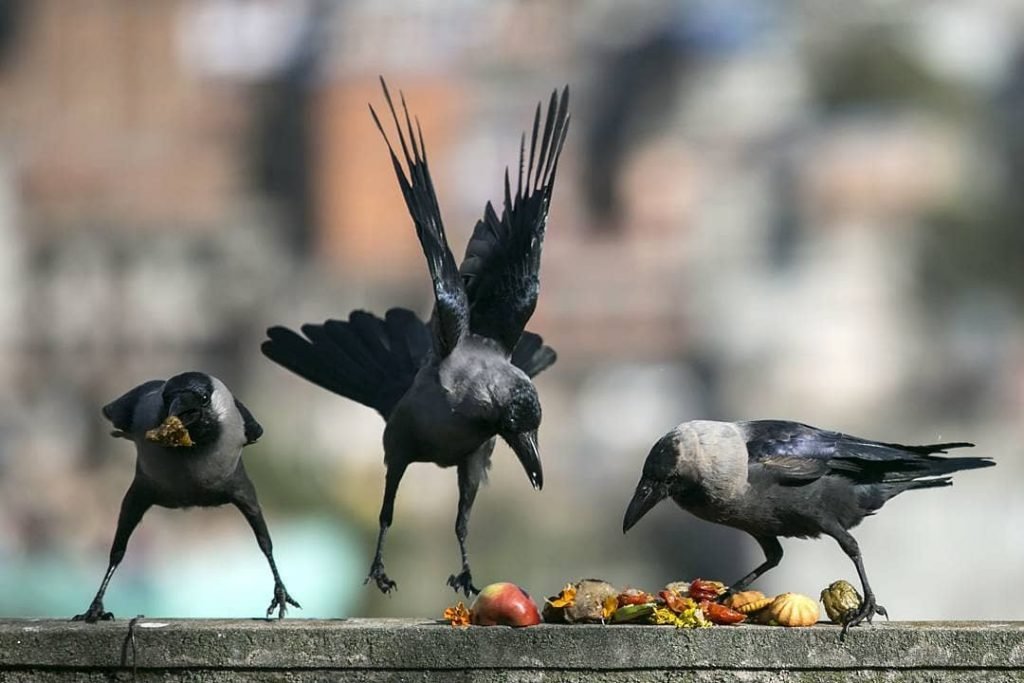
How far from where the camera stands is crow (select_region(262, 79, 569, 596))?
820cm

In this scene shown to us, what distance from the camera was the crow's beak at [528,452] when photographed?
8.09 metres

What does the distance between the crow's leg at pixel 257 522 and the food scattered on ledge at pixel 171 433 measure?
16.8 inches

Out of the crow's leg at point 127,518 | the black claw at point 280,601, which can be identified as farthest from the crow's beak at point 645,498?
the crow's leg at point 127,518

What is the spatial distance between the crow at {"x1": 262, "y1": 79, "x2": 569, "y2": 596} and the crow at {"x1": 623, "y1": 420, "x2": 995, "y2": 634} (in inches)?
23.8

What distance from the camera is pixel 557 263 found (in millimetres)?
71750

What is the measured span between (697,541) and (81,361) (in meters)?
25.9

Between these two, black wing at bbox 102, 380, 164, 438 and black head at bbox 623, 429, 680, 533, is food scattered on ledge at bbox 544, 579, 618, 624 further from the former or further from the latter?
black wing at bbox 102, 380, 164, 438

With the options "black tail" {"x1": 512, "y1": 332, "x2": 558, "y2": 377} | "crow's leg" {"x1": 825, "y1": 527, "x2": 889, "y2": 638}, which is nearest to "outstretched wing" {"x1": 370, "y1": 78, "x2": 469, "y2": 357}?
"black tail" {"x1": 512, "y1": 332, "x2": 558, "y2": 377}

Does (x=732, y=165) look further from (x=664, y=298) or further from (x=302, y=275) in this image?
(x=302, y=275)

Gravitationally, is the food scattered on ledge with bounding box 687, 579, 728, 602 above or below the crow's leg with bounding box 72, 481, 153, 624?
below

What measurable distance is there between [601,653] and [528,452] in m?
1.24

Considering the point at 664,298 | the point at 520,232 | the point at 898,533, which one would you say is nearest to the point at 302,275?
the point at 664,298

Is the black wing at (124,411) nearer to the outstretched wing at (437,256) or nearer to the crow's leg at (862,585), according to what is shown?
the outstretched wing at (437,256)

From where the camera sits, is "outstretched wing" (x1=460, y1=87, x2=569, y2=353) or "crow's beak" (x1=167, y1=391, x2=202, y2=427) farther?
"outstretched wing" (x1=460, y1=87, x2=569, y2=353)
